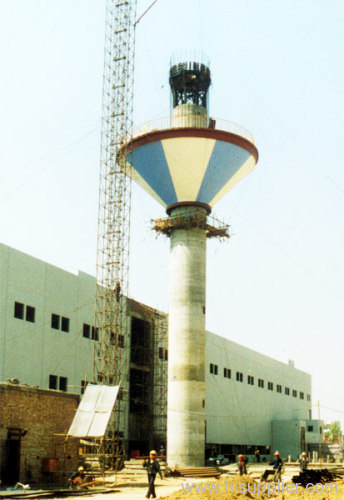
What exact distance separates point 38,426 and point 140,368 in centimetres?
2656

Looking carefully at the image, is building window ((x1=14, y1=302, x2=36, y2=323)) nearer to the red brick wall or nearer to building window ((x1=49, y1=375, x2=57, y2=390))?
building window ((x1=49, y1=375, x2=57, y2=390))

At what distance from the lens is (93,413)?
1277 inches

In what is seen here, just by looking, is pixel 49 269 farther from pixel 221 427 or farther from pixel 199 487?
pixel 221 427

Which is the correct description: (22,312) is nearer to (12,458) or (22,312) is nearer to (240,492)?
(12,458)

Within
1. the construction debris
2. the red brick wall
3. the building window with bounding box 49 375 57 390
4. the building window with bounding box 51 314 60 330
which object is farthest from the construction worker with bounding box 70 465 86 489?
the building window with bounding box 51 314 60 330

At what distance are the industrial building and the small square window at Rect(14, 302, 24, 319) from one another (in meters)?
0.06

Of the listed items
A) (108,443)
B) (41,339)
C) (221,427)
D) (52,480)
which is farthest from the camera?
(221,427)

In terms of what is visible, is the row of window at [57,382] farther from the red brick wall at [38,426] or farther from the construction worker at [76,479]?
the construction worker at [76,479]

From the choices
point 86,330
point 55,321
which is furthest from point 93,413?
point 86,330

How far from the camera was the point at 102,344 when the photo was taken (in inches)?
1921

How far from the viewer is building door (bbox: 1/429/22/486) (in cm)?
2717

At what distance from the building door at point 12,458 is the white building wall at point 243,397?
35096mm

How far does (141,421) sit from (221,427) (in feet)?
38.2

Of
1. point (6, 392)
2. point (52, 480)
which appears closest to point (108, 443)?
point (52, 480)
